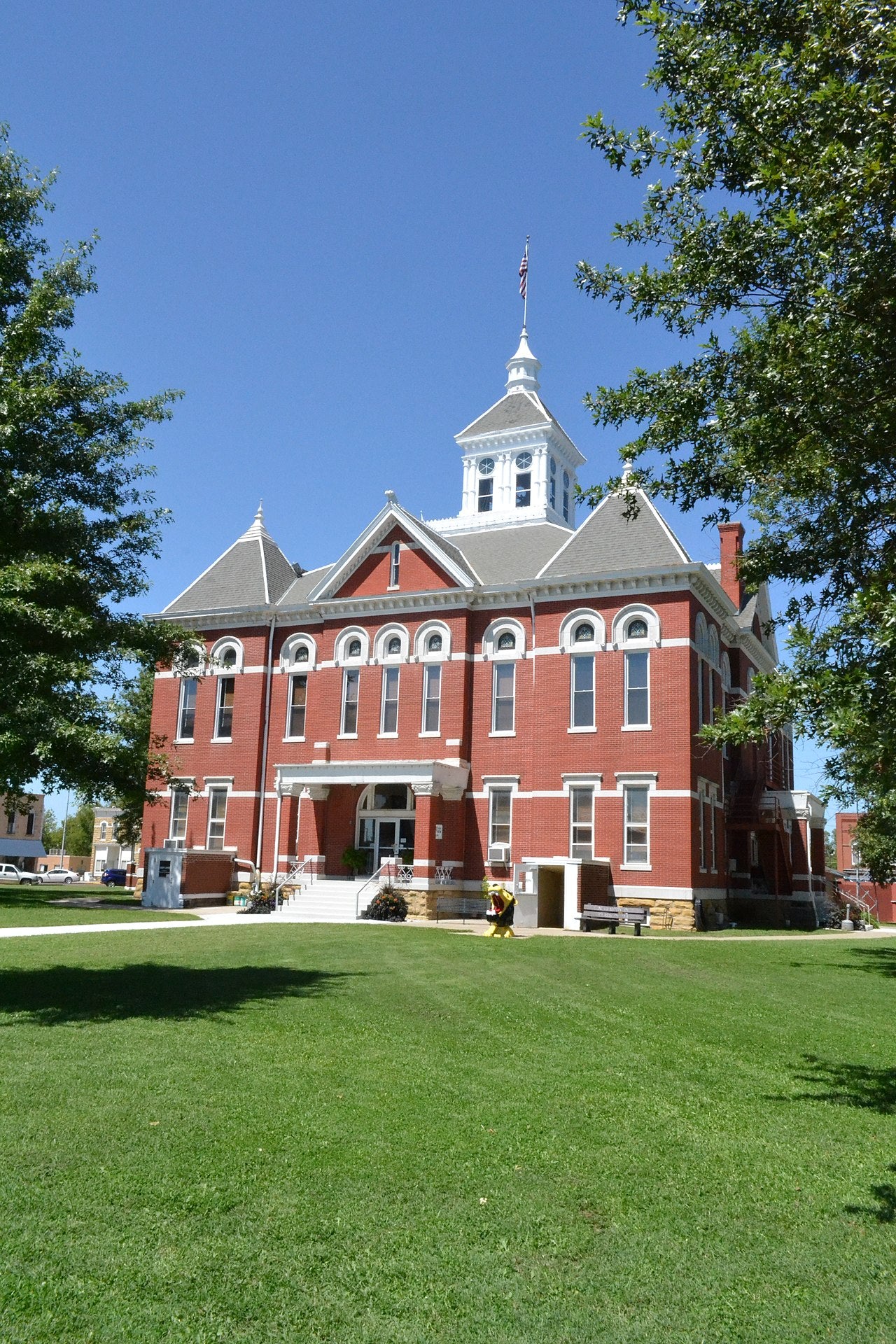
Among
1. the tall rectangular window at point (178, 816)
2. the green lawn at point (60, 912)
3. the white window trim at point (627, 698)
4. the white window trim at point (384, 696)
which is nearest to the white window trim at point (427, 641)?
the white window trim at point (384, 696)

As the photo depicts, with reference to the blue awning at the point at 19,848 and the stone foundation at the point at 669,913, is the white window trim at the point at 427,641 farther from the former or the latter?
the blue awning at the point at 19,848

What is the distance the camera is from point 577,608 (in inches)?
1252

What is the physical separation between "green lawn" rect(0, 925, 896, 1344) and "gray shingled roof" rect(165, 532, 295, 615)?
26910mm

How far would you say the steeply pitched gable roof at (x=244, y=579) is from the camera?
3841 centimetres

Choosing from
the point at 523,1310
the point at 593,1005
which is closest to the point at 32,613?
the point at 593,1005

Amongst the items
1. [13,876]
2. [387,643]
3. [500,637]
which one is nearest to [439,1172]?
[500,637]

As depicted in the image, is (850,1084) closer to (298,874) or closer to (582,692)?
(582,692)

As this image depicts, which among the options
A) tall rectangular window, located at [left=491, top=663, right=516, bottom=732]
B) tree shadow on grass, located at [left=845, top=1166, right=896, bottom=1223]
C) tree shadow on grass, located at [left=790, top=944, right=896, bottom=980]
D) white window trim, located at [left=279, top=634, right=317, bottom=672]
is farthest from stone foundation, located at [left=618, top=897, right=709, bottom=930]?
tree shadow on grass, located at [left=845, top=1166, right=896, bottom=1223]

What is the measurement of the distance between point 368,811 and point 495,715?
18.2ft

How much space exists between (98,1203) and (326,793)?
29180 millimetres

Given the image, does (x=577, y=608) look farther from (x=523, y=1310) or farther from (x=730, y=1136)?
(x=523, y=1310)

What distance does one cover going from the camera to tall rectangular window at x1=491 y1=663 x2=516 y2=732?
33.0m

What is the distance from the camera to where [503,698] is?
33.1 m

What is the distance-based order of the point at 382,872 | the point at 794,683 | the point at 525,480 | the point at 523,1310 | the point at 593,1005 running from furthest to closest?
the point at 525,480, the point at 382,872, the point at 593,1005, the point at 794,683, the point at 523,1310
